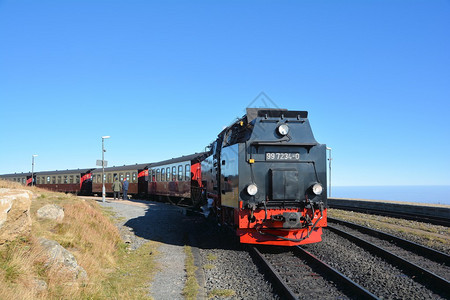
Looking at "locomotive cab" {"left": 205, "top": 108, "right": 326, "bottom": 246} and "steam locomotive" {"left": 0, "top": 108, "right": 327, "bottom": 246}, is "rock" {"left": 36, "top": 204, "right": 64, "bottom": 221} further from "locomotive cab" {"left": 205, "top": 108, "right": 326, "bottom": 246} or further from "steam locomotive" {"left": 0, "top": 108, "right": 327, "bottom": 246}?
"locomotive cab" {"left": 205, "top": 108, "right": 326, "bottom": 246}

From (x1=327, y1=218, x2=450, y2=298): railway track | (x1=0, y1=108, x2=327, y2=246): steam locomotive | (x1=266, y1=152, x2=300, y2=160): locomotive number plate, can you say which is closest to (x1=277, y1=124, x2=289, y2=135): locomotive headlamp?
(x1=0, y1=108, x2=327, y2=246): steam locomotive

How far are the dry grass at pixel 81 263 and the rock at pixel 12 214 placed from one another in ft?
0.71

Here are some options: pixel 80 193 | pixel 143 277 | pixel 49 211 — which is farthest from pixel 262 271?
pixel 80 193

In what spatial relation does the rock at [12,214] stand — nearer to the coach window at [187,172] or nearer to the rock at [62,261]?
the rock at [62,261]

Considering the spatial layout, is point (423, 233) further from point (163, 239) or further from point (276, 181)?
point (163, 239)

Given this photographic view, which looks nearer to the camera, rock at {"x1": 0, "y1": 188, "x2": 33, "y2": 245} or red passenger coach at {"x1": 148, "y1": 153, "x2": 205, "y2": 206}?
rock at {"x1": 0, "y1": 188, "x2": 33, "y2": 245}

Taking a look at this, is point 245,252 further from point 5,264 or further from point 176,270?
point 5,264

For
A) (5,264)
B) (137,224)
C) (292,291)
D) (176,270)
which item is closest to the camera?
(5,264)

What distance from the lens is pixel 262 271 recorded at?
6.79 m

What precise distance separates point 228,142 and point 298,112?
8.14 ft

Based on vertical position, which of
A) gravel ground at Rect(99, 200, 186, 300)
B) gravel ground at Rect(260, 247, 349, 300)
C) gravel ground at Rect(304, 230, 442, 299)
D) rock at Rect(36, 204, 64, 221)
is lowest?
gravel ground at Rect(99, 200, 186, 300)

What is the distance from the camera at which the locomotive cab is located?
7.84 meters

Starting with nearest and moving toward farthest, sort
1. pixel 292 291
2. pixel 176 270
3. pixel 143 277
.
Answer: pixel 292 291 < pixel 143 277 < pixel 176 270

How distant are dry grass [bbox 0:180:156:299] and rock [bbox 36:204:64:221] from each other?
199 mm
